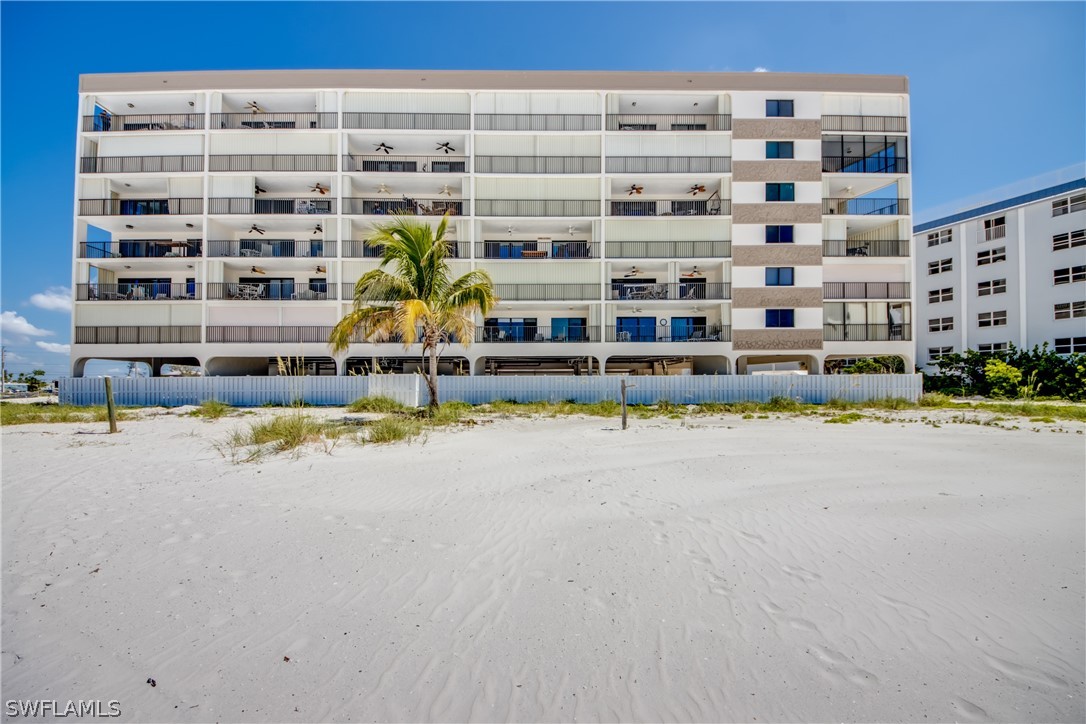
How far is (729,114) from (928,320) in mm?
25630

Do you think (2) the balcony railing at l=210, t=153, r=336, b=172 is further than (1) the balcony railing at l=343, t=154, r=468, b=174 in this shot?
No

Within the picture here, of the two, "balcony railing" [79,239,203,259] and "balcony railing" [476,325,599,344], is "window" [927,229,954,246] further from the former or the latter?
"balcony railing" [79,239,203,259]

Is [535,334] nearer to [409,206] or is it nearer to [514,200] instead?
[514,200]

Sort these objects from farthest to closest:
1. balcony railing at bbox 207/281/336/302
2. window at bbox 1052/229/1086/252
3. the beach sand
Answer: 1. window at bbox 1052/229/1086/252
2. balcony railing at bbox 207/281/336/302
3. the beach sand

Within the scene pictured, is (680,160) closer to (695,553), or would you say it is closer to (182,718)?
(695,553)

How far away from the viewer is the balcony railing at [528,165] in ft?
88.0

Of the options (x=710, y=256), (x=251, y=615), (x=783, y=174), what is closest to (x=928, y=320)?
(x=783, y=174)

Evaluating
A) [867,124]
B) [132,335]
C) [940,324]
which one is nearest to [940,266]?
[940,324]

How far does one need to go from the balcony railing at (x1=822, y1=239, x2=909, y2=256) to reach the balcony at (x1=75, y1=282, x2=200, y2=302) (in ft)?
123

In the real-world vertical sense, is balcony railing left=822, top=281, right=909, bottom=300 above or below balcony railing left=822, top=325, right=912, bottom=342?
above

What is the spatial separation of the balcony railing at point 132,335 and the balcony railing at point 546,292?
18045mm

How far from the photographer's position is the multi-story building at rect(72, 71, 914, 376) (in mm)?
26500

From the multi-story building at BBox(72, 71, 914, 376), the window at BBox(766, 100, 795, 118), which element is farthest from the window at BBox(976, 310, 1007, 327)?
the window at BBox(766, 100, 795, 118)

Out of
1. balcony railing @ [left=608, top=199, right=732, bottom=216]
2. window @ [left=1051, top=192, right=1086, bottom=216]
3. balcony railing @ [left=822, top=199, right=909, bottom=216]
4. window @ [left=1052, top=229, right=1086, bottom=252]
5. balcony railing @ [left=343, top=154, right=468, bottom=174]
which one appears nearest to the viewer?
balcony railing @ [left=822, top=199, right=909, bottom=216]
